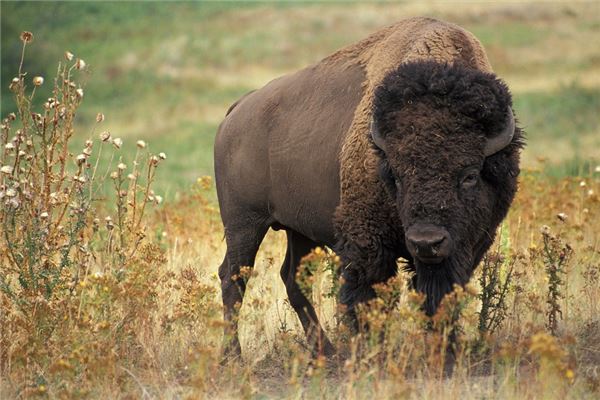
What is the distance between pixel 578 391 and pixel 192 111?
33.8 meters

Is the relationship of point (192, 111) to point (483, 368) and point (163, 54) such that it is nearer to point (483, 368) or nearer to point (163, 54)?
point (163, 54)

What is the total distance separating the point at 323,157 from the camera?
23.3ft

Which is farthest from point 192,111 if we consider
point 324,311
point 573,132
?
point 324,311

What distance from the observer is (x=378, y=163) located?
20.4ft

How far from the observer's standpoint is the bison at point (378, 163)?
18.9 feet

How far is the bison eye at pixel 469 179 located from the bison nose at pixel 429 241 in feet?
1.22

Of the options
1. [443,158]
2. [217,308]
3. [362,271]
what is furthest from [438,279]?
[217,308]

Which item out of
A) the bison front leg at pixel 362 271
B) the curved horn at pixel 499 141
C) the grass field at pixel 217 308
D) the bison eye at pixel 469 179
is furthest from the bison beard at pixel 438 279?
the curved horn at pixel 499 141

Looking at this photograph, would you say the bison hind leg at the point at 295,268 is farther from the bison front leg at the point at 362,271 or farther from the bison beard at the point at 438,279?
the bison beard at the point at 438,279

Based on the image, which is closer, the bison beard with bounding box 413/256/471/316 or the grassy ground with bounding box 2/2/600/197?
the bison beard with bounding box 413/256/471/316

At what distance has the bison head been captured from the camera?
18.5 ft

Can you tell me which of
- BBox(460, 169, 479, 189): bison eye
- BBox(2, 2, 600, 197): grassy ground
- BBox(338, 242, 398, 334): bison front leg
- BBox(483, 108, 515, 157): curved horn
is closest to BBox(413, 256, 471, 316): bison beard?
BBox(338, 242, 398, 334): bison front leg

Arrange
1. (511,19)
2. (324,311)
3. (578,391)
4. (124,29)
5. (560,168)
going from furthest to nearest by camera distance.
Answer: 1. (124,29)
2. (511,19)
3. (560,168)
4. (324,311)
5. (578,391)

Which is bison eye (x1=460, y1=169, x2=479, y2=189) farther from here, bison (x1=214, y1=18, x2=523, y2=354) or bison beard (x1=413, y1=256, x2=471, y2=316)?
bison beard (x1=413, y1=256, x2=471, y2=316)
